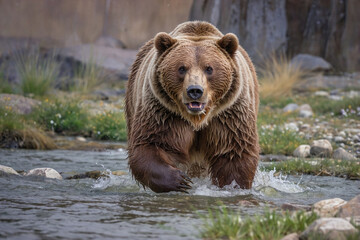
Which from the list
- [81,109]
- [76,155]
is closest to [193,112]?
[76,155]

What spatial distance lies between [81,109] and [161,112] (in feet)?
19.0

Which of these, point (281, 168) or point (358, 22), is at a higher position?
point (358, 22)

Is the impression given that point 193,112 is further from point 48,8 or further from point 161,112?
point 48,8

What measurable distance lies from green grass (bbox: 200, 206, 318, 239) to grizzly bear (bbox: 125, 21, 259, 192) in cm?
143

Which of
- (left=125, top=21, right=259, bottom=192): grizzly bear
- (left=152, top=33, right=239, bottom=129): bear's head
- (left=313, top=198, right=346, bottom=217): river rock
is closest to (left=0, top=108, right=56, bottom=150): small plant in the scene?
(left=125, top=21, right=259, bottom=192): grizzly bear

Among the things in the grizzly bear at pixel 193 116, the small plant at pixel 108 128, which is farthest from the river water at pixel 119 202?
the small plant at pixel 108 128

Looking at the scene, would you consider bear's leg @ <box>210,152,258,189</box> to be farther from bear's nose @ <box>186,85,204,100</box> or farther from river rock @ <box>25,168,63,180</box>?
river rock @ <box>25,168,63,180</box>

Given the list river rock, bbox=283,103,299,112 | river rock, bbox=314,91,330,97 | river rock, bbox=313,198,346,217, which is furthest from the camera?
river rock, bbox=314,91,330,97

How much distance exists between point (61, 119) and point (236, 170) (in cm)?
567

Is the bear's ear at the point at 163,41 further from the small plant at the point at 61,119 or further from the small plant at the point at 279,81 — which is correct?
the small plant at the point at 279,81

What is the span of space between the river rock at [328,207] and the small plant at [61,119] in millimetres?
6531

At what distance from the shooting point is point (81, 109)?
10.4 m

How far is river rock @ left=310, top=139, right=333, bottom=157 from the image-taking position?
7645 mm

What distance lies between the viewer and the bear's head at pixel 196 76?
4.56 meters
